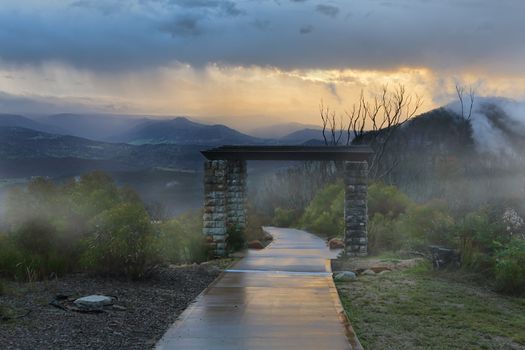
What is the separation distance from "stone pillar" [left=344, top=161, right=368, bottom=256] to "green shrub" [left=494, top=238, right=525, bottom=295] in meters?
6.40

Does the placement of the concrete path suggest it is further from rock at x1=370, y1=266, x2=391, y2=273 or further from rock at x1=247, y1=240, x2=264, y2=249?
rock at x1=247, y1=240, x2=264, y2=249

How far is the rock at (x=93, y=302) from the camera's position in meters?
10.1

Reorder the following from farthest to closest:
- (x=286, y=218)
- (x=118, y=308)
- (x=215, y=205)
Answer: (x=286, y=218)
(x=215, y=205)
(x=118, y=308)

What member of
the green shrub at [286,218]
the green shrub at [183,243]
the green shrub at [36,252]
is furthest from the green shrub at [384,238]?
the green shrub at [286,218]

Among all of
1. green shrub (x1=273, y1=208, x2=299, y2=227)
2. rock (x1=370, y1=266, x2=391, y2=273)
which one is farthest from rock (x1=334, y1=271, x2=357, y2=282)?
green shrub (x1=273, y1=208, x2=299, y2=227)

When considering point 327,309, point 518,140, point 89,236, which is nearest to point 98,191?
point 89,236

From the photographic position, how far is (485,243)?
15.9 metres

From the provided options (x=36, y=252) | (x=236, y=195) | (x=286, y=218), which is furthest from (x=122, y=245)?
(x=286, y=218)

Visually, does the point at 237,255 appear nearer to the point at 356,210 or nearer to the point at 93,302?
the point at 356,210

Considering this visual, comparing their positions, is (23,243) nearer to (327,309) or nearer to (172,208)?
(327,309)

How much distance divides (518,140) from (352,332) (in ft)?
182

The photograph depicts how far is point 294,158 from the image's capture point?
19.8m

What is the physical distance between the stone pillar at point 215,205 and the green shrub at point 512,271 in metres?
8.72

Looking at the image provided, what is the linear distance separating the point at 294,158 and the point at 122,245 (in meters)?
8.18
